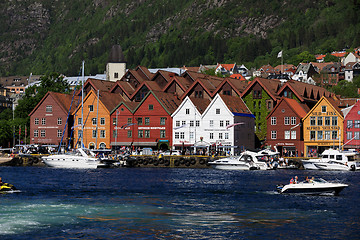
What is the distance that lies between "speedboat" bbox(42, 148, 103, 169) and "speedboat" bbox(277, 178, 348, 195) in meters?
53.9

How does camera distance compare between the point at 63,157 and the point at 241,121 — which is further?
the point at 241,121

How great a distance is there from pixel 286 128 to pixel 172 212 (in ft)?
295

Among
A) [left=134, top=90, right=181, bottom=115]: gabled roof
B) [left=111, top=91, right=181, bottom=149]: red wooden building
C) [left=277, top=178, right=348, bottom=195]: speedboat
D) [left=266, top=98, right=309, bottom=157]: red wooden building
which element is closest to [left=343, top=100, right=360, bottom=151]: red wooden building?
[left=266, top=98, right=309, bottom=157]: red wooden building

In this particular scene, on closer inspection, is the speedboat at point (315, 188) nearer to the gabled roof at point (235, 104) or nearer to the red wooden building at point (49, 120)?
the gabled roof at point (235, 104)

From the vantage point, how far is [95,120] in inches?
6053

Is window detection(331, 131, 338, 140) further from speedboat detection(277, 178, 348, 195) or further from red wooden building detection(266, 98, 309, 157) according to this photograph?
speedboat detection(277, 178, 348, 195)

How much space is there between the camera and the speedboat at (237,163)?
115 m

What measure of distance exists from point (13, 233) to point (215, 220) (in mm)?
15817

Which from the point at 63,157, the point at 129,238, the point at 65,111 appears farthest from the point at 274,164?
the point at 129,238

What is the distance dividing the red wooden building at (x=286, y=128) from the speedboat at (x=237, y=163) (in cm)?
2591

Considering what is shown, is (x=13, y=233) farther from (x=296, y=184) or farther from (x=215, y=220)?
(x=296, y=184)

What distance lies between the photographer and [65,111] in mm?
157750

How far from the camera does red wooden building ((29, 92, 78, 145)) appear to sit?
517 ft

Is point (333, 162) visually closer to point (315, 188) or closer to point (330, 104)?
point (330, 104)
